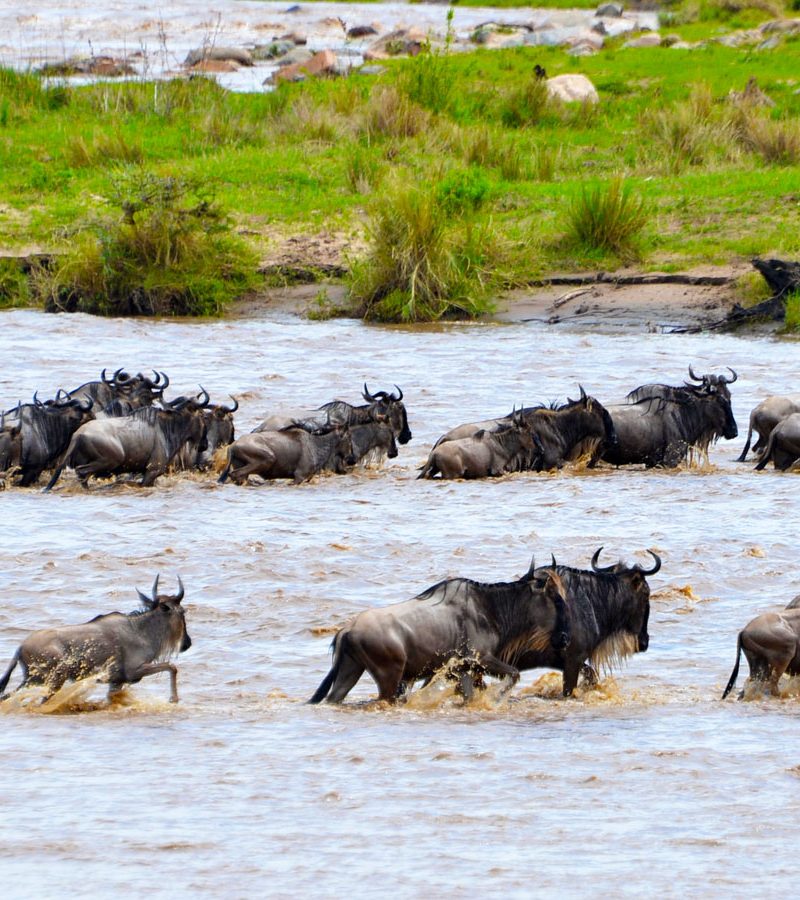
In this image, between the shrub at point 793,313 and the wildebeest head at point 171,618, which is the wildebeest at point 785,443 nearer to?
the wildebeest head at point 171,618

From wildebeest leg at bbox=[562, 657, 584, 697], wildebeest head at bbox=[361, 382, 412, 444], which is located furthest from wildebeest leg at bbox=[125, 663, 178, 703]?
wildebeest head at bbox=[361, 382, 412, 444]

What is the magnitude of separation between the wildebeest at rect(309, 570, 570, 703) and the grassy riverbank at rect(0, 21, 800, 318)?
12.4m

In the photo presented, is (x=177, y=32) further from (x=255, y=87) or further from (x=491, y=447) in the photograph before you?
(x=491, y=447)

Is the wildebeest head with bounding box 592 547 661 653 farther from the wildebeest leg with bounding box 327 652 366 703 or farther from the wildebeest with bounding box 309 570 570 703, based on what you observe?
the wildebeest leg with bounding box 327 652 366 703

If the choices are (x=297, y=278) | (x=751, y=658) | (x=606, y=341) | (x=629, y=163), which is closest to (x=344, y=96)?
(x=629, y=163)

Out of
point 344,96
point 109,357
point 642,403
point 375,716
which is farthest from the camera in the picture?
point 344,96

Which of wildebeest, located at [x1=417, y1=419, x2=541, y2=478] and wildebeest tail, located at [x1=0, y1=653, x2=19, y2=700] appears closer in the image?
wildebeest tail, located at [x1=0, y1=653, x2=19, y2=700]

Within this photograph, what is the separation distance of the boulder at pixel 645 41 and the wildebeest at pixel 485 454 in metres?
30.0

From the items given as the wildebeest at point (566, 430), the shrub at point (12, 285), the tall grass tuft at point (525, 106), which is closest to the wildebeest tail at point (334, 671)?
the wildebeest at point (566, 430)

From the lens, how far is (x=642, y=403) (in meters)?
12.7

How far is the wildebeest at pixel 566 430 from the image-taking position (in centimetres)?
1216

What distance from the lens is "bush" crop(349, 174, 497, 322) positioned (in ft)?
64.4

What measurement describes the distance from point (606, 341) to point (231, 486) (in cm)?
723

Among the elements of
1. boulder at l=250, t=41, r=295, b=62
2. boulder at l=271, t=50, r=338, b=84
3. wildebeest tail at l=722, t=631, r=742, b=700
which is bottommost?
wildebeest tail at l=722, t=631, r=742, b=700
